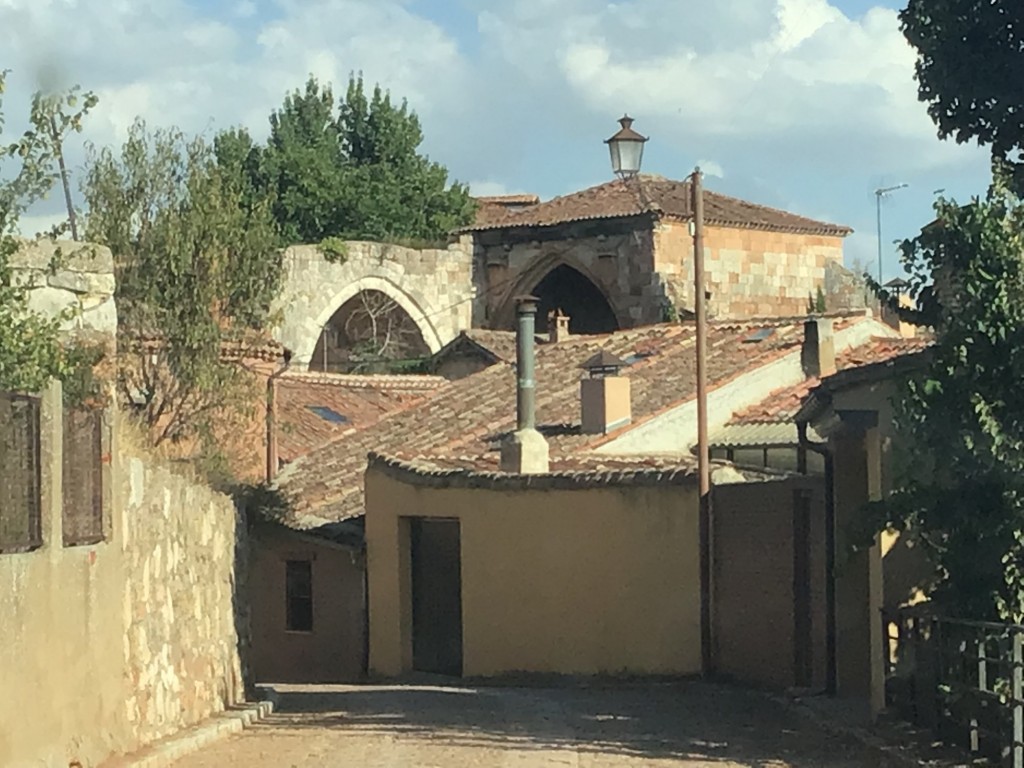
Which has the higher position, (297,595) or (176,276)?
(176,276)

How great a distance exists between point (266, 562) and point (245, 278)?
5754 mm

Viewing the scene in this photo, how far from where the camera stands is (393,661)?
80.3 ft

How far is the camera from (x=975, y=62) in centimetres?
1227

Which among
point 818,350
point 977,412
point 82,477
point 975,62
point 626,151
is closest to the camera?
point 82,477

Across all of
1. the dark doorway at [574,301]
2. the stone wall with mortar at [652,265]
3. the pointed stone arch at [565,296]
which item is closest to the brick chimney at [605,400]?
the stone wall with mortar at [652,265]

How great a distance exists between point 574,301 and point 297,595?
20.6 m

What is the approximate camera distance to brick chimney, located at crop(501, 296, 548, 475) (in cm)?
2258

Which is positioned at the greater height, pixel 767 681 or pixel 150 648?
pixel 150 648

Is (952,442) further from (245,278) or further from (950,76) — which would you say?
(245,278)

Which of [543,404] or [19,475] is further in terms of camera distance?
[543,404]

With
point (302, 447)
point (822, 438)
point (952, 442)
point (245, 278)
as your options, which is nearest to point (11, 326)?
point (952, 442)

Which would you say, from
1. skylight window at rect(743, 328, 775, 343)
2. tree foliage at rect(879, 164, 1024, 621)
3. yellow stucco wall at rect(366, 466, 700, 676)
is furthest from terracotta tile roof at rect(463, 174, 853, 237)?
tree foliage at rect(879, 164, 1024, 621)

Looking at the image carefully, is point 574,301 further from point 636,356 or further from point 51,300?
point 51,300

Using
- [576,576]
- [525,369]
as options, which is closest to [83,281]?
[576,576]
